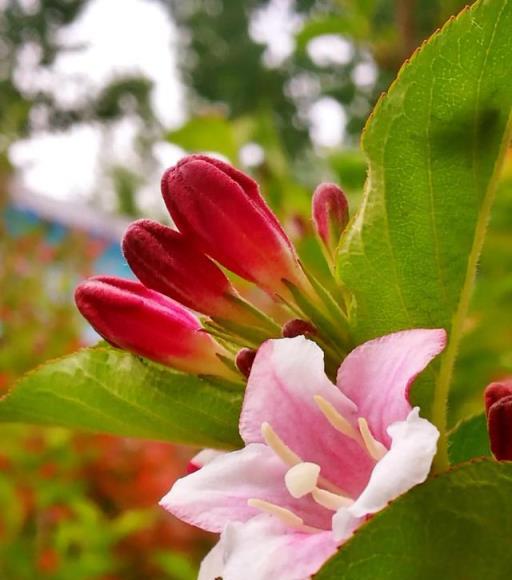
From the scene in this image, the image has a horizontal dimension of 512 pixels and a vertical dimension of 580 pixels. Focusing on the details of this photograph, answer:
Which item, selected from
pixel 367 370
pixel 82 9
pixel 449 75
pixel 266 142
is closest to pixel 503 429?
pixel 367 370

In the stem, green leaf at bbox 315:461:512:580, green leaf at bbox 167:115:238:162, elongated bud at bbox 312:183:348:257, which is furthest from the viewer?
green leaf at bbox 167:115:238:162

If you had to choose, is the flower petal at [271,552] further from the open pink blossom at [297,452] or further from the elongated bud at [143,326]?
the elongated bud at [143,326]

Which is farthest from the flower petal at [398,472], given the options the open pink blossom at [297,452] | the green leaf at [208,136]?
the green leaf at [208,136]

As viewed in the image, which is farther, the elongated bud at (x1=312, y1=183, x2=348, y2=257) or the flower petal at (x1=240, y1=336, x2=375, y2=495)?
the elongated bud at (x1=312, y1=183, x2=348, y2=257)

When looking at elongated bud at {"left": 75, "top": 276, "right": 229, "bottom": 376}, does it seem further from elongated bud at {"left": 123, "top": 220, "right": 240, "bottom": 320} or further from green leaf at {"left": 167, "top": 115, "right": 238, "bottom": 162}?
green leaf at {"left": 167, "top": 115, "right": 238, "bottom": 162}

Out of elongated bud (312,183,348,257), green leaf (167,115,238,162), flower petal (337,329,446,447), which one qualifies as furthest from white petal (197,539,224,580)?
green leaf (167,115,238,162)

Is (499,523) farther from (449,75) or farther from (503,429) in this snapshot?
(449,75)

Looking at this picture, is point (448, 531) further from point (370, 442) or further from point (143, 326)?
point (143, 326)
